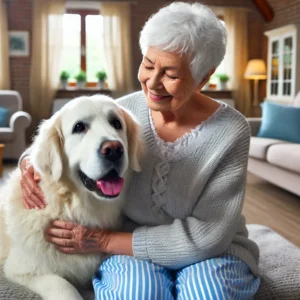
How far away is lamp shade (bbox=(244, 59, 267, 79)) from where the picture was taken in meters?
7.14

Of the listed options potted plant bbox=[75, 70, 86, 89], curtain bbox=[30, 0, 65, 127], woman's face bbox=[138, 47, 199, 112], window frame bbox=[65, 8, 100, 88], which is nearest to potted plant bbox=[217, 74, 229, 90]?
window frame bbox=[65, 8, 100, 88]

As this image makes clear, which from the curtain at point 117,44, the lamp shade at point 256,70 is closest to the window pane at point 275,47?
the lamp shade at point 256,70

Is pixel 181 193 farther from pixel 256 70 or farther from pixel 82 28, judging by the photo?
pixel 82 28

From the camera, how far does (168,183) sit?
128 centimetres

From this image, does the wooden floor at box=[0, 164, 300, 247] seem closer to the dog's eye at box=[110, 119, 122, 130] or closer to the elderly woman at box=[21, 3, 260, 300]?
the elderly woman at box=[21, 3, 260, 300]

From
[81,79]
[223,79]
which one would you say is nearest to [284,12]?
[223,79]

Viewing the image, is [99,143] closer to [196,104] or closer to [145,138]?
[145,138]

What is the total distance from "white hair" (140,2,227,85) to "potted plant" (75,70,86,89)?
237 inches

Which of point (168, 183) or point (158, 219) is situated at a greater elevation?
point (168, 183)

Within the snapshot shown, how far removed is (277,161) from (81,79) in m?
4.36

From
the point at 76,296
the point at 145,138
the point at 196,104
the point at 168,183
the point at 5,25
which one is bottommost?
the point at 76,296

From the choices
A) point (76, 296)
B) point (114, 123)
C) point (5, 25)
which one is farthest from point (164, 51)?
point (5, 25)

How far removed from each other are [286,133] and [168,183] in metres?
3.17

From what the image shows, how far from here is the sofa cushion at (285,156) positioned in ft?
11.1
